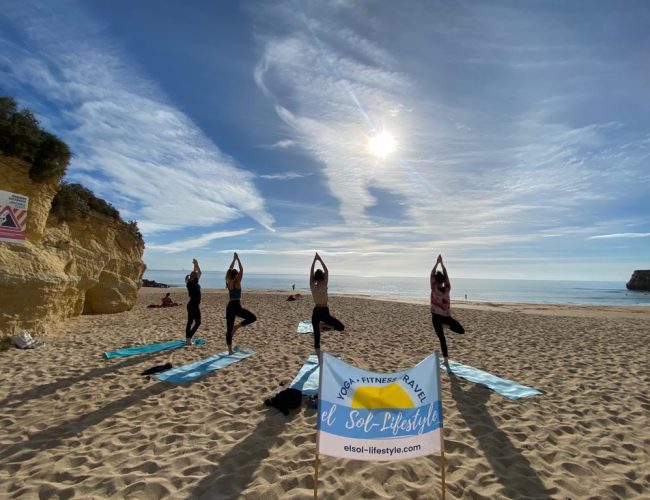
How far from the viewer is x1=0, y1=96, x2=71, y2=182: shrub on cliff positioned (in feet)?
33.4

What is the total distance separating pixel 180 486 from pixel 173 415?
195 cm

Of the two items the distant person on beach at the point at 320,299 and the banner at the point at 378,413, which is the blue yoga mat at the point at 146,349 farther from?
the banner at the point at 378,413

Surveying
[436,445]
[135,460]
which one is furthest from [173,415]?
[436,445]

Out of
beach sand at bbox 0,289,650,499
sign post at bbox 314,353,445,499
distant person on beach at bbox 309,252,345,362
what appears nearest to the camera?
sign post at bbox 314,353,445,499

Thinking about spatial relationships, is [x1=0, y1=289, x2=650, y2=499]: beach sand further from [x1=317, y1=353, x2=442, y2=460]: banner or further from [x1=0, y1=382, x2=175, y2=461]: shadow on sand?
[x1=317, y1=353, x2=442, y2=460]: banner

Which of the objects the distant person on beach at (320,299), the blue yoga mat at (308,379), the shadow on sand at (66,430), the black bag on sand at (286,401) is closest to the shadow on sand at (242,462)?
the black bag on sand at (286,401)

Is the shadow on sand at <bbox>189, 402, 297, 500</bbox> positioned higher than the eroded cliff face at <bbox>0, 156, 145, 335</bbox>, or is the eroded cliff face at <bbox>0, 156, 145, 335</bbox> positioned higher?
the eroded cliff face at <bbox>0, 156, 145, 335</bbox>

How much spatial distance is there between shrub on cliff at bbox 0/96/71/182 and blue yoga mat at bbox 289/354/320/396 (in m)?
10.7

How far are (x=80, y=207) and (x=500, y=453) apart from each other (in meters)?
17.6

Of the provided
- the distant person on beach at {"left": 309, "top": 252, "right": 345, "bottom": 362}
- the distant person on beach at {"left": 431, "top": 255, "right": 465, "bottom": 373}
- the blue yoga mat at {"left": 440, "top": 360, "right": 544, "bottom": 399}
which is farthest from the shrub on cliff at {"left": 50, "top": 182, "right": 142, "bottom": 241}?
the blue yoga mat at {"left": 440, "top": 360, "right": 544, "bottom": 399}

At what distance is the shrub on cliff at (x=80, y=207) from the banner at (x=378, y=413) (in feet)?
49.0

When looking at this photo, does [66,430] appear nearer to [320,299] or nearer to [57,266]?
[320,299]

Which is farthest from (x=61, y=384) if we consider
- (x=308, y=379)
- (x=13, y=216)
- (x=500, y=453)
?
(x=500, y=453)

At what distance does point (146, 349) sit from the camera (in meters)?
9.40
